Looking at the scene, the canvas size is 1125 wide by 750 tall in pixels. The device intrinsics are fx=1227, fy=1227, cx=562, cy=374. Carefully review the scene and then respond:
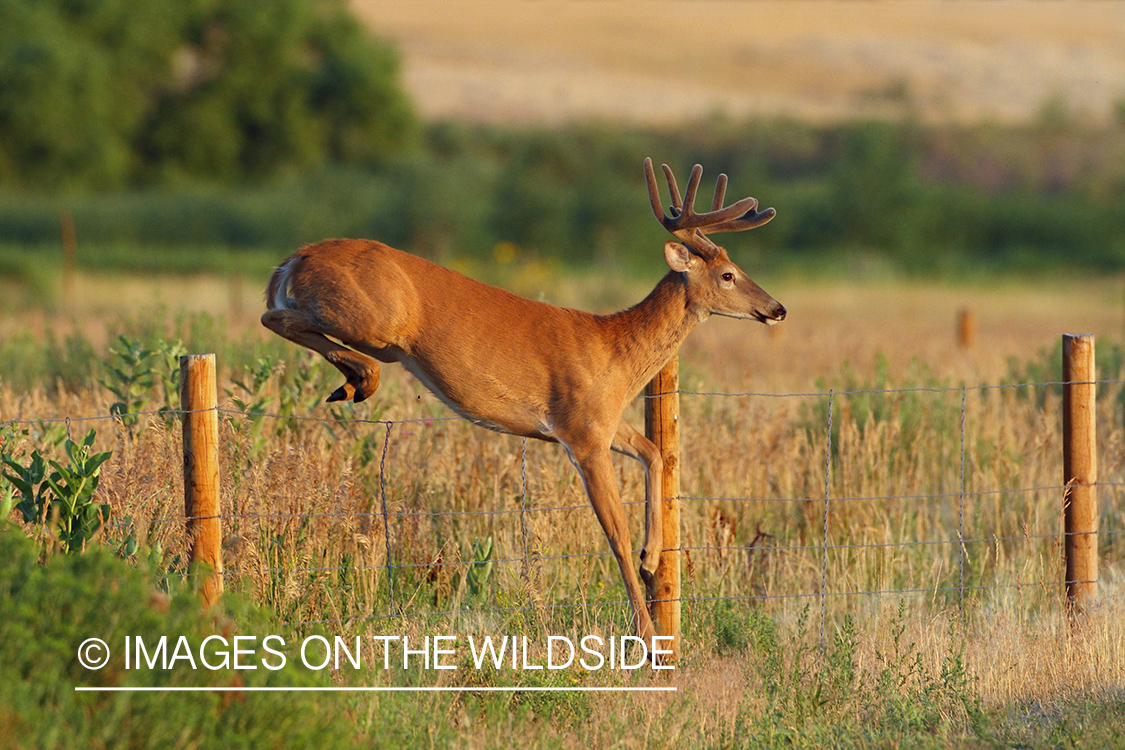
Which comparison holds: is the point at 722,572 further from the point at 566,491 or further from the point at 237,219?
the point at 237,219

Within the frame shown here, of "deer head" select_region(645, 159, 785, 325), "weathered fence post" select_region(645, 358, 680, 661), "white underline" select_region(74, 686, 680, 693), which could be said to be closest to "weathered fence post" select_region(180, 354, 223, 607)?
"white underline" select_region(74, 686, 680, 693)

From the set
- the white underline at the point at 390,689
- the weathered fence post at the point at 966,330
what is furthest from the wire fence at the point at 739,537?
the weathered fence post at the point at 966,330

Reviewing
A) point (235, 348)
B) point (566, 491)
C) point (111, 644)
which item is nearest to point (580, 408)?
point (566, 491)

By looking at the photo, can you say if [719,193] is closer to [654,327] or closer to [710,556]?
[654,327]

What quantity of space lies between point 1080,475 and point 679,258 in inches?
114

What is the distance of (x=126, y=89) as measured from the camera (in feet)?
181

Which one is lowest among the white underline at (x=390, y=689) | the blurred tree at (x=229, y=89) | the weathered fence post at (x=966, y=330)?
the white underline at (x=390, y=689)

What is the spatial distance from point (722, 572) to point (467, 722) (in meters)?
2.41

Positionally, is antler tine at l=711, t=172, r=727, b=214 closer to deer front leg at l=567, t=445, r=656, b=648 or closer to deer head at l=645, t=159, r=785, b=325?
deer head at l=645, t=159, r=785, b=325

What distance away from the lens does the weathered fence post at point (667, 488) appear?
6.18m

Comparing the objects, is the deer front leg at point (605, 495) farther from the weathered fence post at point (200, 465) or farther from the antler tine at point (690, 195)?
the weathered fence post at point (200, 465)

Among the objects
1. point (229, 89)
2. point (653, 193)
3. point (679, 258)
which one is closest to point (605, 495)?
point (679, 258)

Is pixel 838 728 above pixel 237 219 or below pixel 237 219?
below

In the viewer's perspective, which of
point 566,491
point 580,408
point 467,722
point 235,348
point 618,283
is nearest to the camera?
point 467,722
